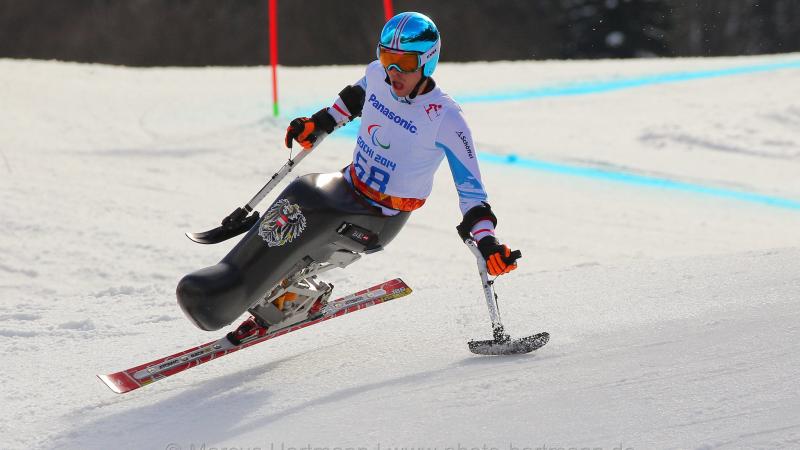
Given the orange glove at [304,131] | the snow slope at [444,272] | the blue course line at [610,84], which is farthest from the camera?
the blue course line at [610,84]

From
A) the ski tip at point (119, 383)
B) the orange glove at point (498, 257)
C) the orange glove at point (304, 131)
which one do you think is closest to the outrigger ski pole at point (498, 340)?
the orange glove at point (498, 257)

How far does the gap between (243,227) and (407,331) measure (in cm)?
99

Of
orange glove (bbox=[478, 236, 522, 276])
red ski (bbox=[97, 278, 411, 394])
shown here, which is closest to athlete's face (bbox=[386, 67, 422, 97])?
orange glove (bbox=[478, 236, 522, 276])

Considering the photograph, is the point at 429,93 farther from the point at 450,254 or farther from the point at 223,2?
the point at 223,2

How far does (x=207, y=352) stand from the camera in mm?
4715

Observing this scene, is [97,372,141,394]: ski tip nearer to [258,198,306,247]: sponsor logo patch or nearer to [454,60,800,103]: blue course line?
[258,198,306,247]: sponsor logo patch

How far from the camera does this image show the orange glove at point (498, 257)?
13.8 feet

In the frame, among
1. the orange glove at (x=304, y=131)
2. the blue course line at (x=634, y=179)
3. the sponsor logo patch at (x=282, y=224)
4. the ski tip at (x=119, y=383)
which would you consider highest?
the blue course line at (x=634, y=179)

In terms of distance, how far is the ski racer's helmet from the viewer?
4.39 m

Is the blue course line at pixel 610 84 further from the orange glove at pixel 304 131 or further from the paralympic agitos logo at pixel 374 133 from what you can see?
the paralympic agitos logo at pixel 374 133

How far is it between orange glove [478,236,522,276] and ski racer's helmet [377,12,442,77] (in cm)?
85

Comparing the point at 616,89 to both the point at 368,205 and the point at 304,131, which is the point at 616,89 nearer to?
the point at 304,131

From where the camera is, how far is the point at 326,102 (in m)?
12.9

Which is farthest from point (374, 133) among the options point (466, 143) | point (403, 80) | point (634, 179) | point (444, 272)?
point (634, 179)
